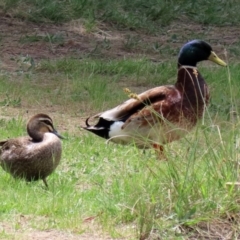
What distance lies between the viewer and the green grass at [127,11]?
15336mm

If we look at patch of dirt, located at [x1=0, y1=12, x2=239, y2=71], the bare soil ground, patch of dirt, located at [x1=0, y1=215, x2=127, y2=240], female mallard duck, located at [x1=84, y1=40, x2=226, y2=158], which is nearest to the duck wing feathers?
female mallard duck, located at [x1=84, y1=40, x2=226, y2=158]

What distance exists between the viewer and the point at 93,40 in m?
14.5

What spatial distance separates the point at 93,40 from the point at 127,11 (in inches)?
75.5

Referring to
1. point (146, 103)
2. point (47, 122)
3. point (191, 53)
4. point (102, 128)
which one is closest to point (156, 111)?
point (146, 103)

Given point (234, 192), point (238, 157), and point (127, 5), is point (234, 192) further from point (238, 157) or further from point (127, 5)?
point (127, 5)

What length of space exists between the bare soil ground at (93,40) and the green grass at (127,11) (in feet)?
0.62

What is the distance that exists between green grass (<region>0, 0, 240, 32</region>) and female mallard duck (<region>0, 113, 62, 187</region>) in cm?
748

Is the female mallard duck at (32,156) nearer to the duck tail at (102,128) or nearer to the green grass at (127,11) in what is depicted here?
the duck tail at (102,128)

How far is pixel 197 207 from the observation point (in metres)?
5.87

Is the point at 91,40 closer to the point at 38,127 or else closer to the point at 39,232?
the point at 38,127

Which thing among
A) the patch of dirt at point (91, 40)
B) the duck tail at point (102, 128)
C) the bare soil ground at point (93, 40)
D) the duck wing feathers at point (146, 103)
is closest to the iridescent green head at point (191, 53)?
the duck wing feathers at point (146, 103)

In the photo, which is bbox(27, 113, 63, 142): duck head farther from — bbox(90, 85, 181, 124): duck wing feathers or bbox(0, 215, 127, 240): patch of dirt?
bbox(0, 215, 127, 240): patch of dirt

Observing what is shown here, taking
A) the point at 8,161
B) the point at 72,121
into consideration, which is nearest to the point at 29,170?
the point at 8,161

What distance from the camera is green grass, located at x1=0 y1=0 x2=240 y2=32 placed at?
1534cm
